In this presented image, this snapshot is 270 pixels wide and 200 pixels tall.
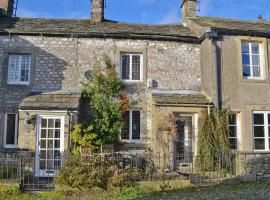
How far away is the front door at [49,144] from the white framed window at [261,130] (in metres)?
8.84

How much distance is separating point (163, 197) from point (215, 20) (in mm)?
11838

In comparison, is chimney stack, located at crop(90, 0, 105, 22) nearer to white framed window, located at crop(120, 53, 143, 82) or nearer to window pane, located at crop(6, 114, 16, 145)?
white framed window, located at crop(120, 53, 143, 82)

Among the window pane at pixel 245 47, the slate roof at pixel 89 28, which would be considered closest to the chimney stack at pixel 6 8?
the slate roof at pixel 89 28

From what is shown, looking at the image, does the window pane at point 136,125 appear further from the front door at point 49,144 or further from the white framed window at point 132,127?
the front door at point 49,144

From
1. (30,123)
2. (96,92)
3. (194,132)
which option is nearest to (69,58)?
(96,92)

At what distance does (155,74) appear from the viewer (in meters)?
17.2

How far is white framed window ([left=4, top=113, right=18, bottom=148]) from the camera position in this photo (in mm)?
16127

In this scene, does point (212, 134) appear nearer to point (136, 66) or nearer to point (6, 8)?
point (136, 66)

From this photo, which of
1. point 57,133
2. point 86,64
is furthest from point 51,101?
point 86,64

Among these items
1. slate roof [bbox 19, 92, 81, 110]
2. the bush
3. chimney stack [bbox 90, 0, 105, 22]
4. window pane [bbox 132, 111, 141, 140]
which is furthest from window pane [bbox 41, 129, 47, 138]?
chimney stack [bbox 90, 0, 105, 22]

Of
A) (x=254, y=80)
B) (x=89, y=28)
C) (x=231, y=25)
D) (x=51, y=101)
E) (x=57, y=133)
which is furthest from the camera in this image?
(x=231, y=25)

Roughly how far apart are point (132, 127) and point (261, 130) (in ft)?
19.8

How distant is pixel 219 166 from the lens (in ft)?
47.0

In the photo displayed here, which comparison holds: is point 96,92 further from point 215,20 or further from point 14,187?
point 215,20
